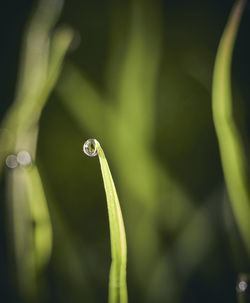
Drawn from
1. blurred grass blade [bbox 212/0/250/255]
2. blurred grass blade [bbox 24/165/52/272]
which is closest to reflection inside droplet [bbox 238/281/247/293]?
blurred grass blade [bbox 212/0/250/255]

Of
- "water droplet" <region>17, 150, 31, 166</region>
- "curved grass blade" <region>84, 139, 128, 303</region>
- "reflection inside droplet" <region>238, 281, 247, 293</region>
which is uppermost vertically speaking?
"water droplet" <region>17, 150, 31, 166</region>

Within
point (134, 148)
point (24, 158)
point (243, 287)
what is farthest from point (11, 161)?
point (243, 287)

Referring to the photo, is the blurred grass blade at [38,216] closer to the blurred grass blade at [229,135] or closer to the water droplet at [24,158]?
the water droplet at [24,158]

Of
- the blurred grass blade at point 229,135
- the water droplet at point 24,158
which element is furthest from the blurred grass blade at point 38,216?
the blurred grass blade at point 229,135

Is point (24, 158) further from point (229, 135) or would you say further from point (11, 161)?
point (229, 135)

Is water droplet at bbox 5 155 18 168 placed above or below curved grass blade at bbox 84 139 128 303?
above

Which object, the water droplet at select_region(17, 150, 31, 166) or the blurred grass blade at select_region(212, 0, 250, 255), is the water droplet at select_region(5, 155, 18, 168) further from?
the blurred grass blade at select_region(212, 0, 250, 255)

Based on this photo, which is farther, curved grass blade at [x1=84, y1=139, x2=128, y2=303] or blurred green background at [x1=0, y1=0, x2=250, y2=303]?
blurred green background at [x1=0, y1=0, x2=250, y2=303]
